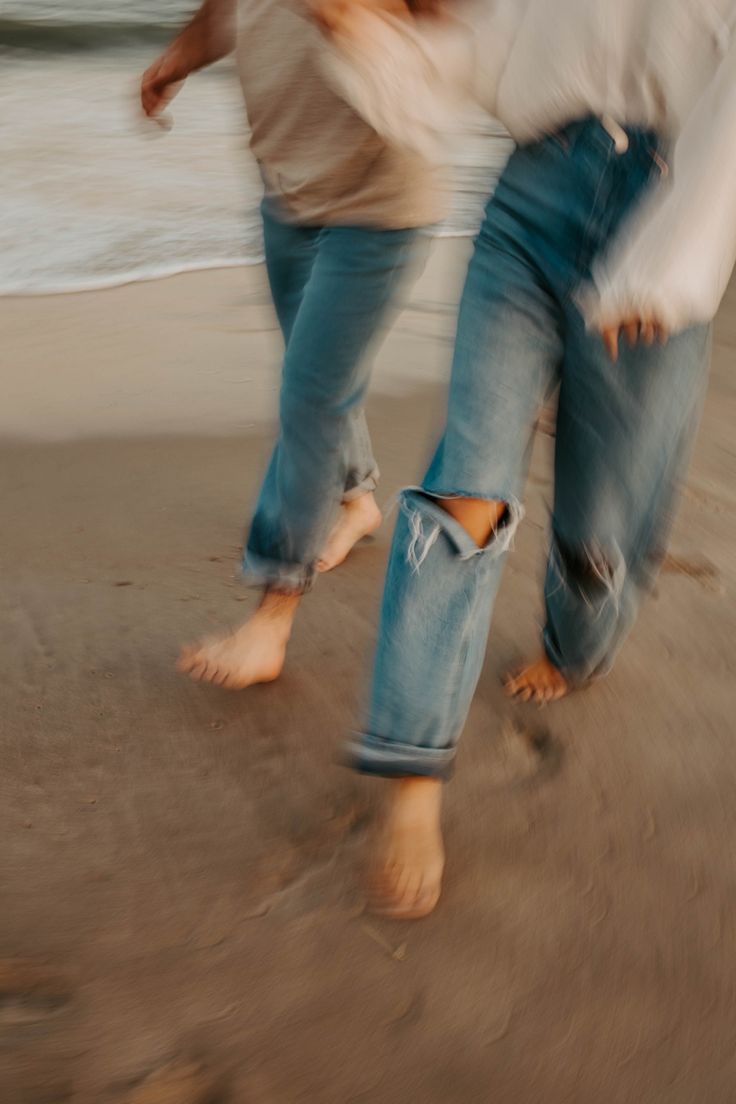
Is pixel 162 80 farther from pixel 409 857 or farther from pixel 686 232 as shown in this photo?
pixel 409 857

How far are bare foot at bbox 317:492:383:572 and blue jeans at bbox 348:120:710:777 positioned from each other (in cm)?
89

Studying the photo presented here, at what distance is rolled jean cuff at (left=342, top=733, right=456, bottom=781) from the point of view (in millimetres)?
1642

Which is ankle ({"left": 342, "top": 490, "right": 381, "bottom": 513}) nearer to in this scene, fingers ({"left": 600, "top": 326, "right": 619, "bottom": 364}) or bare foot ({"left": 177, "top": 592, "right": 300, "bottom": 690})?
bare foot ({"left": 177, "top": 592, "right": 300, "bottom": 690})

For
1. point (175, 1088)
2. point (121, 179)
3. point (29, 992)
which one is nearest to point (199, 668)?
point (29, 992)

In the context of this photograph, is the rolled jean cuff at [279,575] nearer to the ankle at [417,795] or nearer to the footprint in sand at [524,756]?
the footprint in sand at [524,756]

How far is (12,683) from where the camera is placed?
2170 millimetres

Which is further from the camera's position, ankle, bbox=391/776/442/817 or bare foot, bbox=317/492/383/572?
bare foot, bbox=317/492/383/572

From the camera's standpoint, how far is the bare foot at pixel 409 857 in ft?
5.53

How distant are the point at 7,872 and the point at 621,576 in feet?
3.27

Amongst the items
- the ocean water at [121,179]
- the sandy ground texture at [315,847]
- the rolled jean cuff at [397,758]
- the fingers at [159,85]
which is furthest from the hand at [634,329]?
the ocean water at [121,179]

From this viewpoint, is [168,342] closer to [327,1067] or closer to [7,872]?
[7,872]

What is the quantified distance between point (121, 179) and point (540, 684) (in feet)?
15.1

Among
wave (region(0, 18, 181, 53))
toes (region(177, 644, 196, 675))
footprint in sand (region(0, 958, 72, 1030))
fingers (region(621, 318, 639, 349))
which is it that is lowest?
wave (region(0, 18, 181, 53))

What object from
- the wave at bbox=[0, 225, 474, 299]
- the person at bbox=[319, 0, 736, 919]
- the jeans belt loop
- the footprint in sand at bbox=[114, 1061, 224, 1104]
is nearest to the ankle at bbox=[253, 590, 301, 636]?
the person at bbox=[319, 0, 736, 919]
